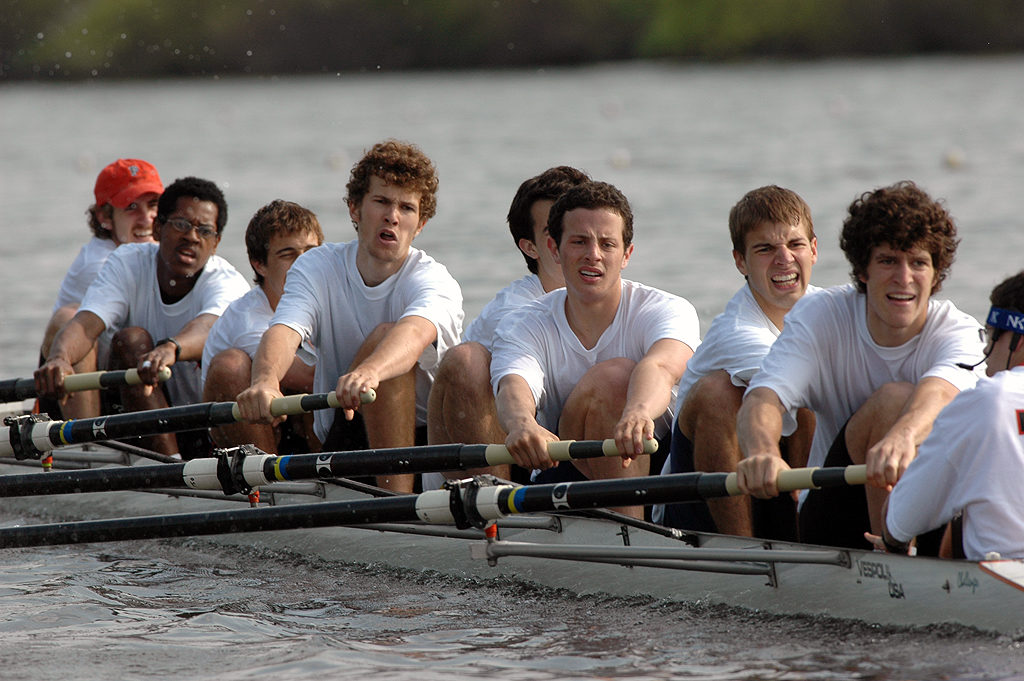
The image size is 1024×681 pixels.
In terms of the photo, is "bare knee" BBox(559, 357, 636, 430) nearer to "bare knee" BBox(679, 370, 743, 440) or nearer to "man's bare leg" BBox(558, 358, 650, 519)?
"man's bare leg" BBox(558, 358, 650, 519)

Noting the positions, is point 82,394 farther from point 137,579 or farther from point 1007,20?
point 1007,20

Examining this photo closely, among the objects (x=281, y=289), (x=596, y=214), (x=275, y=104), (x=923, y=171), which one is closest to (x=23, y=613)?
(x=281, y=289)

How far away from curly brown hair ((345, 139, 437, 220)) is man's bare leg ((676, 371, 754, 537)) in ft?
4.97

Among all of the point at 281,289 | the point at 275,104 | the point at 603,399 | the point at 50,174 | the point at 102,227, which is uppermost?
the point at 275,104

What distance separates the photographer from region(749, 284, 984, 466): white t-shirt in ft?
13.2

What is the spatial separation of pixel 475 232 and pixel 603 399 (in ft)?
42.3

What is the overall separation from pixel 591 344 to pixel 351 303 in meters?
1.13

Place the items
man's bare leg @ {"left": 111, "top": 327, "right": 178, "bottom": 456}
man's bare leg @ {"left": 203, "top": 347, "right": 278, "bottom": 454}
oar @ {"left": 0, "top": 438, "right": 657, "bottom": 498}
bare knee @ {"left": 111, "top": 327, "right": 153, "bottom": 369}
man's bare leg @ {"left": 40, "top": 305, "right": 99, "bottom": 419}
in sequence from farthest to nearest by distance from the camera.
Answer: man's bare leg @ {"left": 40, "top": 305, "right": 99, "bottom": 419}, bare knee @ {"left": 111, "top": 327, "right": 153, "bottom": 369}, man's bare leg @ {"left": 111, "top": 327, "right": 178, "bottom": 456}, man's bare leg @ {"left": 203, "top": 347, "right": 278, "bottom": 454}, oar @ {"left": 0, "top": 438, "right": 657, "bottom": 498}

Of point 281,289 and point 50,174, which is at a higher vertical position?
point 50,174

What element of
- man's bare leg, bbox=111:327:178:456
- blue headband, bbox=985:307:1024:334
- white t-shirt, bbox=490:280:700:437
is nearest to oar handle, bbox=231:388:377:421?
white t-shirt, bbox=490:280:700:437

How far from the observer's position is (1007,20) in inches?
1590

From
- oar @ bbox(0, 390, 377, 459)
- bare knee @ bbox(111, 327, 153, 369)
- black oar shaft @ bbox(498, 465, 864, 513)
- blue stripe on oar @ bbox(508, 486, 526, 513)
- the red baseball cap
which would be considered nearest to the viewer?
black oar shaft @ bbox(498, 465, 864, 513)

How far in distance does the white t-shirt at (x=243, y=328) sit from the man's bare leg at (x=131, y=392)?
429 mm

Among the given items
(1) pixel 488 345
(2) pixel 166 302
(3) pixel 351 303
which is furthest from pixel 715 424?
(2) pixel 166 302
